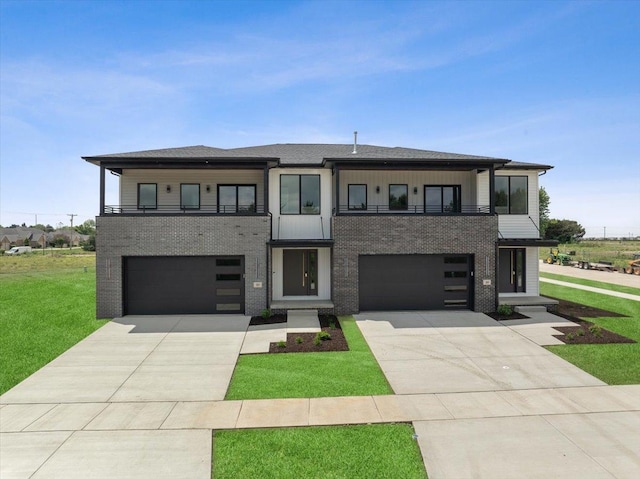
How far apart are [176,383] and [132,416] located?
61.8 inches

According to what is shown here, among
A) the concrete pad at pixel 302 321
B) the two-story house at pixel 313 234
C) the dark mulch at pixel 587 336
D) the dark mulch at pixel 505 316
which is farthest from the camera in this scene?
the two-story house at pixel 313 234

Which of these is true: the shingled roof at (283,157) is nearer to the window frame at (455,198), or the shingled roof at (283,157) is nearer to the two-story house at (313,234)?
the two-story house at (313,234)

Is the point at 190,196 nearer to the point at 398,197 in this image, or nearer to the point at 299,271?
the point at 299,271

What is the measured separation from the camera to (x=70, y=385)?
8305mm

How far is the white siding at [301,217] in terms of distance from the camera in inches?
642

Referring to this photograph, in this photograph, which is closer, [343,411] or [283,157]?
[343,411]

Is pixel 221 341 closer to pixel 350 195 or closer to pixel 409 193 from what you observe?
pixel 350 195

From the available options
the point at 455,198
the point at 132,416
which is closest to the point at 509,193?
the point at 455,198

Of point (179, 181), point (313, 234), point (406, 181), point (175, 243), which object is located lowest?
point (175, 243)

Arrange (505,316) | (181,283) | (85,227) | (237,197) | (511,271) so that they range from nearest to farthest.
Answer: (505,316), (181,283), (237,197), (511,271), (85,227)

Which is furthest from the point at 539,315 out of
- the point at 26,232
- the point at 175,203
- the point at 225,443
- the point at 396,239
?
the point at 26,232

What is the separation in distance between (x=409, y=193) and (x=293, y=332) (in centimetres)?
872

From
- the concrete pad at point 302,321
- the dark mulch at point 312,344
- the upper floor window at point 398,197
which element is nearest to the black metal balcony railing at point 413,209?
the upper floor window at point 398,197

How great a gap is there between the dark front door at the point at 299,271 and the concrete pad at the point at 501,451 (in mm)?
10445
